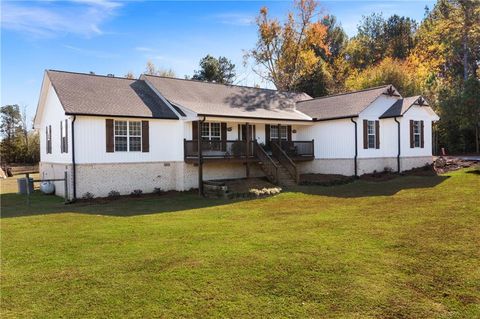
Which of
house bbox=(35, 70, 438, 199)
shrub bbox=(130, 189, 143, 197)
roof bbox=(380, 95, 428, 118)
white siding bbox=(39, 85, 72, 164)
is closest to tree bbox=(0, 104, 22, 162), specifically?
white siding bbox=(39, 85, 72, 164)

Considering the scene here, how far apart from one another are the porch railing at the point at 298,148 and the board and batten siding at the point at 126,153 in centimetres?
651

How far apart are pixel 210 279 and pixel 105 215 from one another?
7.62 meters

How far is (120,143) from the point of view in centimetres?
1719

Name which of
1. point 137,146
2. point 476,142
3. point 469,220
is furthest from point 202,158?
point 476,142

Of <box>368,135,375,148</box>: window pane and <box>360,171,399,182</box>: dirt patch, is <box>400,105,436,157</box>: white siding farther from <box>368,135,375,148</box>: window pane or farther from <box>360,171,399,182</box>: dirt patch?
<box>368,135,375,148</box>: window pane

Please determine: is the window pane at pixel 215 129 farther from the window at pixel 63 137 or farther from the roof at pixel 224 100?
the window at pixel 63 137

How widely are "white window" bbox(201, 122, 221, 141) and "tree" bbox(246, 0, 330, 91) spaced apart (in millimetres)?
22265

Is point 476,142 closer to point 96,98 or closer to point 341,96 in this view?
point 341,96

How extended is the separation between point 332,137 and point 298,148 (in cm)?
210

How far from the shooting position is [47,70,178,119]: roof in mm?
16594

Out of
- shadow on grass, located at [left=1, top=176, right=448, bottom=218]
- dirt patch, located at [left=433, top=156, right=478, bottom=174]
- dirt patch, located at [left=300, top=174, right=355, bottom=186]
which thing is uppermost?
dirt patch, located at [left=433, top=156, right=478, bottom=174]

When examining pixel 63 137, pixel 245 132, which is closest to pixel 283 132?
pixel 245 132

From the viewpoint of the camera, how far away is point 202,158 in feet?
59.0

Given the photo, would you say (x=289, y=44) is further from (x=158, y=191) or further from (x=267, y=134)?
(x=158, y=191)
